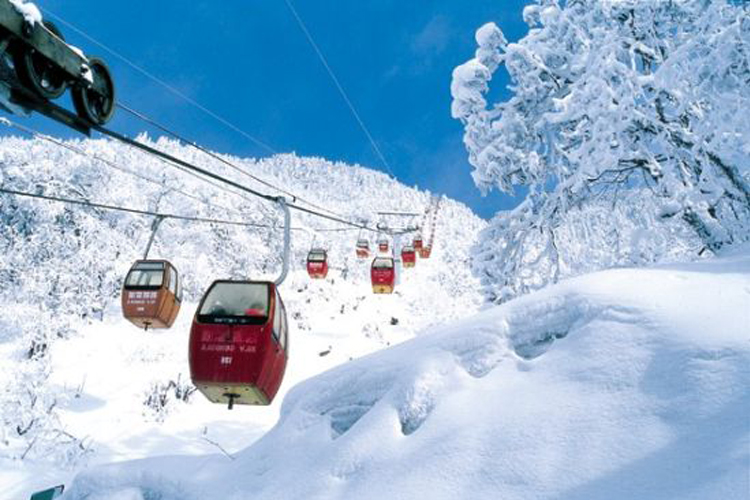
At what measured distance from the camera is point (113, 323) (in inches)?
1038

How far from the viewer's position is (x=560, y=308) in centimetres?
459

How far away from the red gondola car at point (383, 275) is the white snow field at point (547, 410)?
1515 cm

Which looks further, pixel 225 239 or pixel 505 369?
pixel 225 239

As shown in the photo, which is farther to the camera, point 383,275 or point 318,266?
point 383,275

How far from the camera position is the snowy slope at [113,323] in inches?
547

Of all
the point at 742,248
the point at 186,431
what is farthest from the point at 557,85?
the point at 186,431

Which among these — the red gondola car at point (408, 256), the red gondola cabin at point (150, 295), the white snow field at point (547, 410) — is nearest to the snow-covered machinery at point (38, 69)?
the white snow field at point (547, 410)

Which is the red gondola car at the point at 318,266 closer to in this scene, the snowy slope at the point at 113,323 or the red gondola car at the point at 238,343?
the snowy slope at the point at 113,323

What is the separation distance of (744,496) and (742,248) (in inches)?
190

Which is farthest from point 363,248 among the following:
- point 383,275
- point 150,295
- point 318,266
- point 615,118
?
point 615,118

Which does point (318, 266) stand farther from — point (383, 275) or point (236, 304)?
point (236, 304)

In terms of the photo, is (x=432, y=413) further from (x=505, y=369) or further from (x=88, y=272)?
(x=88, y=272)

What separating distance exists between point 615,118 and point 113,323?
26721 millimetres

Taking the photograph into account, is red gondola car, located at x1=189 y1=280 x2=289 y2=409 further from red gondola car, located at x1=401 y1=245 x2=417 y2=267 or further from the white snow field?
red gondola car, located at x1=401 y1=245 x2=417 y2=267
